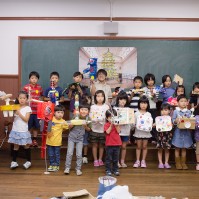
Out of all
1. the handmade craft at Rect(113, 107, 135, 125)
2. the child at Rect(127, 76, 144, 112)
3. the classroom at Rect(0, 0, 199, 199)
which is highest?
the classroom at Rect(0, 0, 199, 199)

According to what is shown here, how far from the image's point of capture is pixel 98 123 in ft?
15.7

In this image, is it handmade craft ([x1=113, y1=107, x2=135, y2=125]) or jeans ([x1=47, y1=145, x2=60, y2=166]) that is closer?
handmade craft ([x1=113, y1=107, x2=135, y2=125])

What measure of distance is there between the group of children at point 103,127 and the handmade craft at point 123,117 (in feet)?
0.22

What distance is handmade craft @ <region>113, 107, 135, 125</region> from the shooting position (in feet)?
14.3

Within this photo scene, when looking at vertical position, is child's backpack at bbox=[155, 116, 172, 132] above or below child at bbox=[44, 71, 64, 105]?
below

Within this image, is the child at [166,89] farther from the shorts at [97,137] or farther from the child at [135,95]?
the shorts at [97,137]

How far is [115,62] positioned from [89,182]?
2.46 m

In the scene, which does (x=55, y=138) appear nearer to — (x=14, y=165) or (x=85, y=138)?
(x=85, y=138)

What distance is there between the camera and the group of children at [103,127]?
14.8 ft

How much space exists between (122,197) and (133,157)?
296 centimetres

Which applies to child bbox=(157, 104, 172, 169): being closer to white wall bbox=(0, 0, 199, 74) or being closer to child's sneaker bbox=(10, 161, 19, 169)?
white wall bbox=(0, 0, 199, 74)

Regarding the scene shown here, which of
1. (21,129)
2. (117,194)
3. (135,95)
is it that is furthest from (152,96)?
(117,194)

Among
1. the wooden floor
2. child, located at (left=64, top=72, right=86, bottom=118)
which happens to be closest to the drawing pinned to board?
child, located at (left=64, top=72, right=86, bottom=118)

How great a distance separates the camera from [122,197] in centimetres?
234
